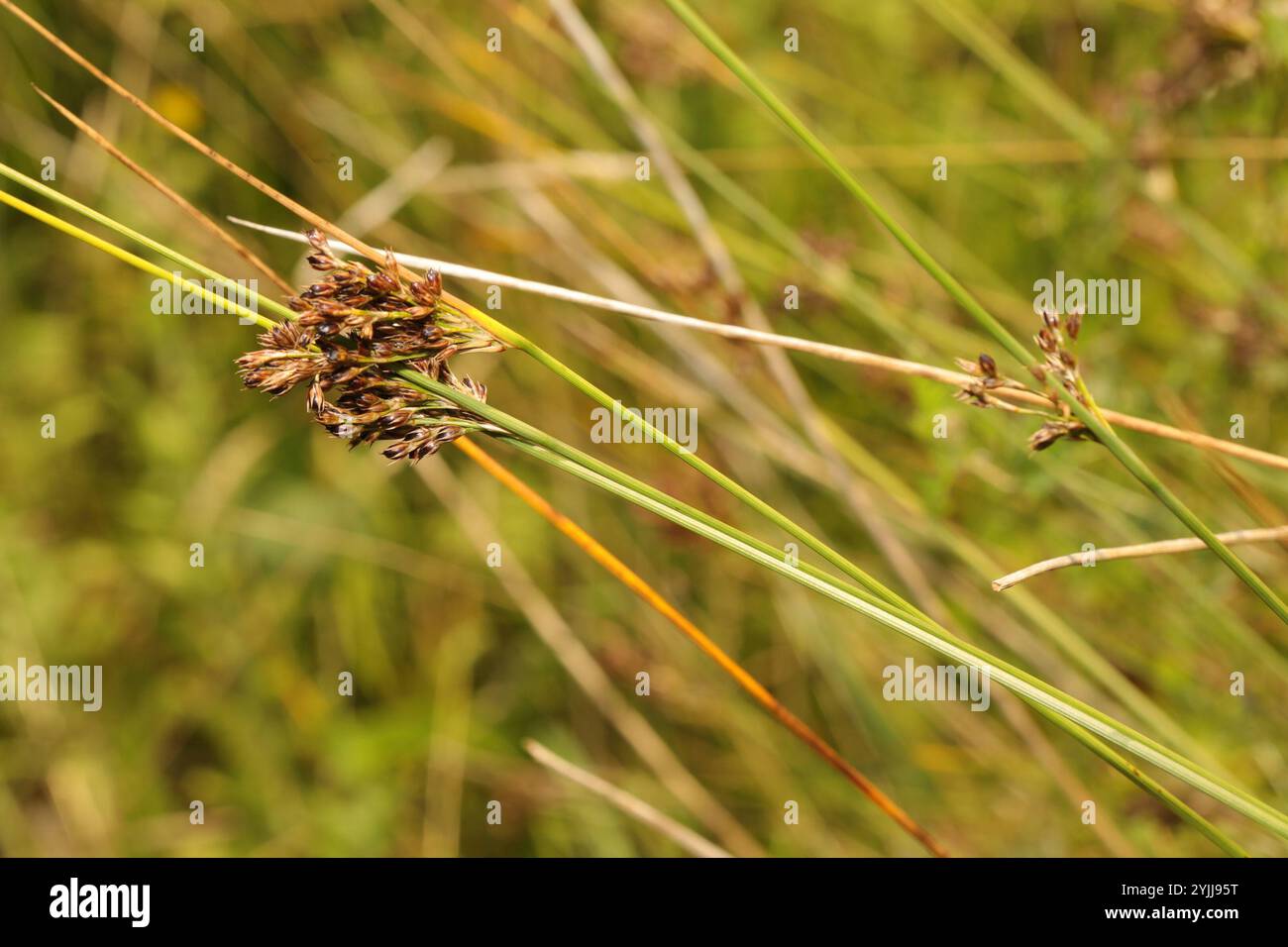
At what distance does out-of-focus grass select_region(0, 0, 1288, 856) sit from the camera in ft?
7.70

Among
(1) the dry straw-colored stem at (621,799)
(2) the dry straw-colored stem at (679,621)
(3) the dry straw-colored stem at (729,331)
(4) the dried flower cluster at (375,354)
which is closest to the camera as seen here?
(4) the dried flower cluster at (375,354)

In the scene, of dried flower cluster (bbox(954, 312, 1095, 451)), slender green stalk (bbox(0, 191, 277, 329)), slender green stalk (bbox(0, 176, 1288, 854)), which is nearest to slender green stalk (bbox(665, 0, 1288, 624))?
dried flower cluster (bbox(954, 312, 1095, 451))

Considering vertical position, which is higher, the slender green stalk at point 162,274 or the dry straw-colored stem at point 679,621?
the slender green stalk at point 162,274

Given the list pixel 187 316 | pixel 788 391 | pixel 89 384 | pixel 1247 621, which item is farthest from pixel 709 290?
pixel 89 384

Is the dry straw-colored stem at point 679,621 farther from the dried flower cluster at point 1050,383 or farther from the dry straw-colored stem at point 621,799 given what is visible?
the dried flower cluster at point 1050,383

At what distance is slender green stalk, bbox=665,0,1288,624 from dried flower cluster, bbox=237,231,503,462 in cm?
45

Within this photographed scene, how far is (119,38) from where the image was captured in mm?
3070

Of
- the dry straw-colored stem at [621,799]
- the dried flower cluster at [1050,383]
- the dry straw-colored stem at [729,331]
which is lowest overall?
the dry straw-colored stem at [621,799]

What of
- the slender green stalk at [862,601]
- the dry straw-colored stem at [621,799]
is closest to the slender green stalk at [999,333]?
the slender green stalk at [862,601]

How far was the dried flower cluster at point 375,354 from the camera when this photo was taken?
38.4 inches

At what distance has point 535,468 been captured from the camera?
309 centimetres

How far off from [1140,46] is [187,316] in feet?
9.93

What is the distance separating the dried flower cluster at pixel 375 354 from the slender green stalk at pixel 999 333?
45cm
